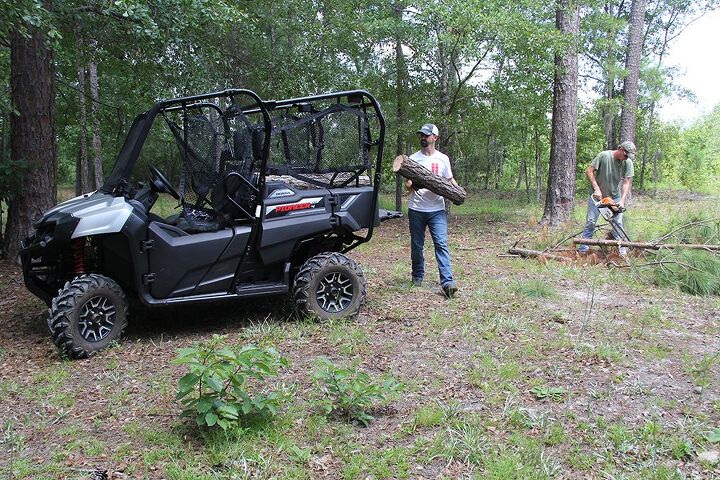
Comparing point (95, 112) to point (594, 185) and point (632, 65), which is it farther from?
point (632, 65)

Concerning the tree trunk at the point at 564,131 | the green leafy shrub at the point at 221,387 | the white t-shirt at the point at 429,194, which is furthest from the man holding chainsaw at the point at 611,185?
the green leafy shrub at the point at 221,387

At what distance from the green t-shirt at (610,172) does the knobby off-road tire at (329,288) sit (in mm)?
4531

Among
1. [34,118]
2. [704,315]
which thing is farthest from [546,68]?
[34,118]

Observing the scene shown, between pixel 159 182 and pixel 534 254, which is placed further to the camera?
pixel 534 254

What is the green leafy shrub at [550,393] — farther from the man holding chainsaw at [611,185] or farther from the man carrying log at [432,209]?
the man holding chainsaw at [611,185]

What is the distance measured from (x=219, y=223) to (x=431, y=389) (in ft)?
8.18

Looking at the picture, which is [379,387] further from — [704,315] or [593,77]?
[593,77]

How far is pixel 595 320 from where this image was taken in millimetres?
5613

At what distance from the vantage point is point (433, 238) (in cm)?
677

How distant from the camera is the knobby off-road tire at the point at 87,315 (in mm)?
4570

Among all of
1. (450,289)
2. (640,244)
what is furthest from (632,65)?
A: (450,289)

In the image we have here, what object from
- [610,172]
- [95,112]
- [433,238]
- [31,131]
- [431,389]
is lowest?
[431,389]

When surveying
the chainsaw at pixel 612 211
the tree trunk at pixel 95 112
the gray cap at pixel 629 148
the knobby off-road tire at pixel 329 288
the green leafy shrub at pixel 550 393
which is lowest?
the green leafy shrub at pixel 550 393

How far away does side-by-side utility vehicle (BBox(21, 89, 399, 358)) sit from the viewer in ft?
15.6
